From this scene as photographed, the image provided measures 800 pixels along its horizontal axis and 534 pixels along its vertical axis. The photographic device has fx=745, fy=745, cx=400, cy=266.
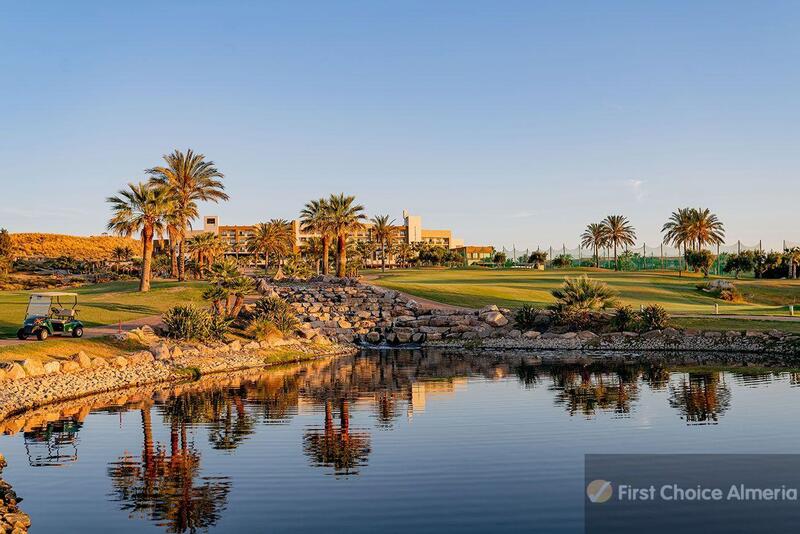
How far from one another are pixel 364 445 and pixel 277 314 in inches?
1133

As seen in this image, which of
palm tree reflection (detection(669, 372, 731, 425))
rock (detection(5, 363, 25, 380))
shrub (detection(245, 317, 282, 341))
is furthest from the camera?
shrub (detection(245, 317, 282, 341))

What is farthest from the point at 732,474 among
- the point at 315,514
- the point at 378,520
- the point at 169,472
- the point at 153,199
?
the point at 153,199

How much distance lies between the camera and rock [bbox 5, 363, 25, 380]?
85.8 feet

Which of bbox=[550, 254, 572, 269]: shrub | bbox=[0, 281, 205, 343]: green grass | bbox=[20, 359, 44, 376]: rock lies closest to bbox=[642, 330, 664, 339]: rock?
bbox=[0, 281, 205, 343]: green grass

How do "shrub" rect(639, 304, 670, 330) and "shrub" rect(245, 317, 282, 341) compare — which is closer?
"shrub" rect(245, 317, 282, 341)

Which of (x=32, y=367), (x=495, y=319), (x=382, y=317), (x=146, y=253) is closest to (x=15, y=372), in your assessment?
(x=32, y=367)

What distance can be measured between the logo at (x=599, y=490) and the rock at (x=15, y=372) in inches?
817

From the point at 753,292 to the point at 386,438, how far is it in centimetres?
7120

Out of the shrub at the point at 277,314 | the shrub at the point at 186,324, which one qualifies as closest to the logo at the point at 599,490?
the shrub at the point at 186,324

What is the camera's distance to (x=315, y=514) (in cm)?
1310

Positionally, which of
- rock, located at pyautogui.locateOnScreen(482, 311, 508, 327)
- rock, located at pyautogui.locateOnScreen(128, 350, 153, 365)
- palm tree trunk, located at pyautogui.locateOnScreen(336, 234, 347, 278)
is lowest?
rock, located at pyautogui.locateOnScreen(128, 350, 153, 365)

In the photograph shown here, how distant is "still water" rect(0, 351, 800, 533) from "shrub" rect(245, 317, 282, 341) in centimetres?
1175

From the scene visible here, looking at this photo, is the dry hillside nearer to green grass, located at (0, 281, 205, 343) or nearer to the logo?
green grass, located at (0, 281, 205, 343)

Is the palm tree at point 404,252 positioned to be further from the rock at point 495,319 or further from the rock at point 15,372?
the rock at point 15,372
